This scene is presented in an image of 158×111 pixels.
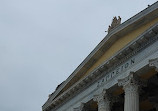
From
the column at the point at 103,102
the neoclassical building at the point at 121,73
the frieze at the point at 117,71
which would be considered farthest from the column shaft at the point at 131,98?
the column at the point at 103,102

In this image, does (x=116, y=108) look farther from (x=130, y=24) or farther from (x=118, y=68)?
(x=130, y=24)

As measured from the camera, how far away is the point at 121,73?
1117 inches

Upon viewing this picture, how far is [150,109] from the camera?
105 feet

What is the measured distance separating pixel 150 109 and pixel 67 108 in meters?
7.64

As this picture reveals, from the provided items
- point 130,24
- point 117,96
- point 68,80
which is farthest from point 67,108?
point 130,24

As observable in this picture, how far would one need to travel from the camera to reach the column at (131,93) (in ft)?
86.1

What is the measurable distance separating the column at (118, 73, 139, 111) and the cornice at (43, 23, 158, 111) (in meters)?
1.90

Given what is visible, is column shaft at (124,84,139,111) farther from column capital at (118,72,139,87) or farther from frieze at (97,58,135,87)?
frieze at (97,58,135,87)

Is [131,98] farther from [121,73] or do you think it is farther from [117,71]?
[117,71]

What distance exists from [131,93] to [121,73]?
2234mm

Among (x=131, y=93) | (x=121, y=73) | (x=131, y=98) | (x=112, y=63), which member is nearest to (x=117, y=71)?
(x=121, y=73)

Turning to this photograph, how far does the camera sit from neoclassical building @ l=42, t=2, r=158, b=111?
86.9 feet

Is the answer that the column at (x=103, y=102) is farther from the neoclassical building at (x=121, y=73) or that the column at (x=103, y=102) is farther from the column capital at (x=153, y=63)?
the column capital at (x=153, y=63)

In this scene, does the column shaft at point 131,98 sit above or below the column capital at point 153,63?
below
